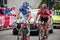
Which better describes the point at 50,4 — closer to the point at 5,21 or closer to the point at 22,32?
the point at 5,21

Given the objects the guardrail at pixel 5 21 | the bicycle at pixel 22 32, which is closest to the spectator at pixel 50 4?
the guardrail at pixel 5 21

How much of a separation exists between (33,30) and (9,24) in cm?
632

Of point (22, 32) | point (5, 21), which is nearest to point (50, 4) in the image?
point (5, 21)

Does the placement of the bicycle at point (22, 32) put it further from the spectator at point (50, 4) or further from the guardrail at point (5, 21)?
the spectator at point (50, 4)

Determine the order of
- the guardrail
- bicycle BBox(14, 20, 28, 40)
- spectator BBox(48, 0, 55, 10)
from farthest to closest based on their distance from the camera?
spectator BBox(48, 0, 55, 10) → the guardrail → bicycle BBox(14, 20, 28, 40)

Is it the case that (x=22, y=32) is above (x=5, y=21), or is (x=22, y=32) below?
below

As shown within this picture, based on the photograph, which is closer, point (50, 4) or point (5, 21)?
point (5, 21)

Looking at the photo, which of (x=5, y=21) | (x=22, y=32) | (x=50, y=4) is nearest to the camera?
(x=22, y=32)

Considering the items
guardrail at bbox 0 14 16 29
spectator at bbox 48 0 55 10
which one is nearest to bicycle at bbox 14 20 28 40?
guardrail at bbox 0 14 16 29

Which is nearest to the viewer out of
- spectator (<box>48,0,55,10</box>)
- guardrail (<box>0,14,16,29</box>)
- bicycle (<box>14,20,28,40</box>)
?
bicycle (<box>14,20,28,40</box>)

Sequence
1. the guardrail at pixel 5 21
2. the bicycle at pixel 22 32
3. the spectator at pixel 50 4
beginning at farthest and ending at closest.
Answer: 1. the spectator at pixel 50 4
2. the guardrail at pixel 5 21
3. the bicycle at pixel 22 32

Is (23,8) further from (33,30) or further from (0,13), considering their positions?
(0,13)

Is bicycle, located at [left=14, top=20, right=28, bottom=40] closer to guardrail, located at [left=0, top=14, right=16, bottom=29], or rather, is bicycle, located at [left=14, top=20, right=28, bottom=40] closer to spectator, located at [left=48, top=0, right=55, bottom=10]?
guardrail, located at [left=0, top=14, right=16, bottom=29]

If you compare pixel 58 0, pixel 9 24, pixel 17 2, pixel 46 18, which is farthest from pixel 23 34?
pixel 17 2
